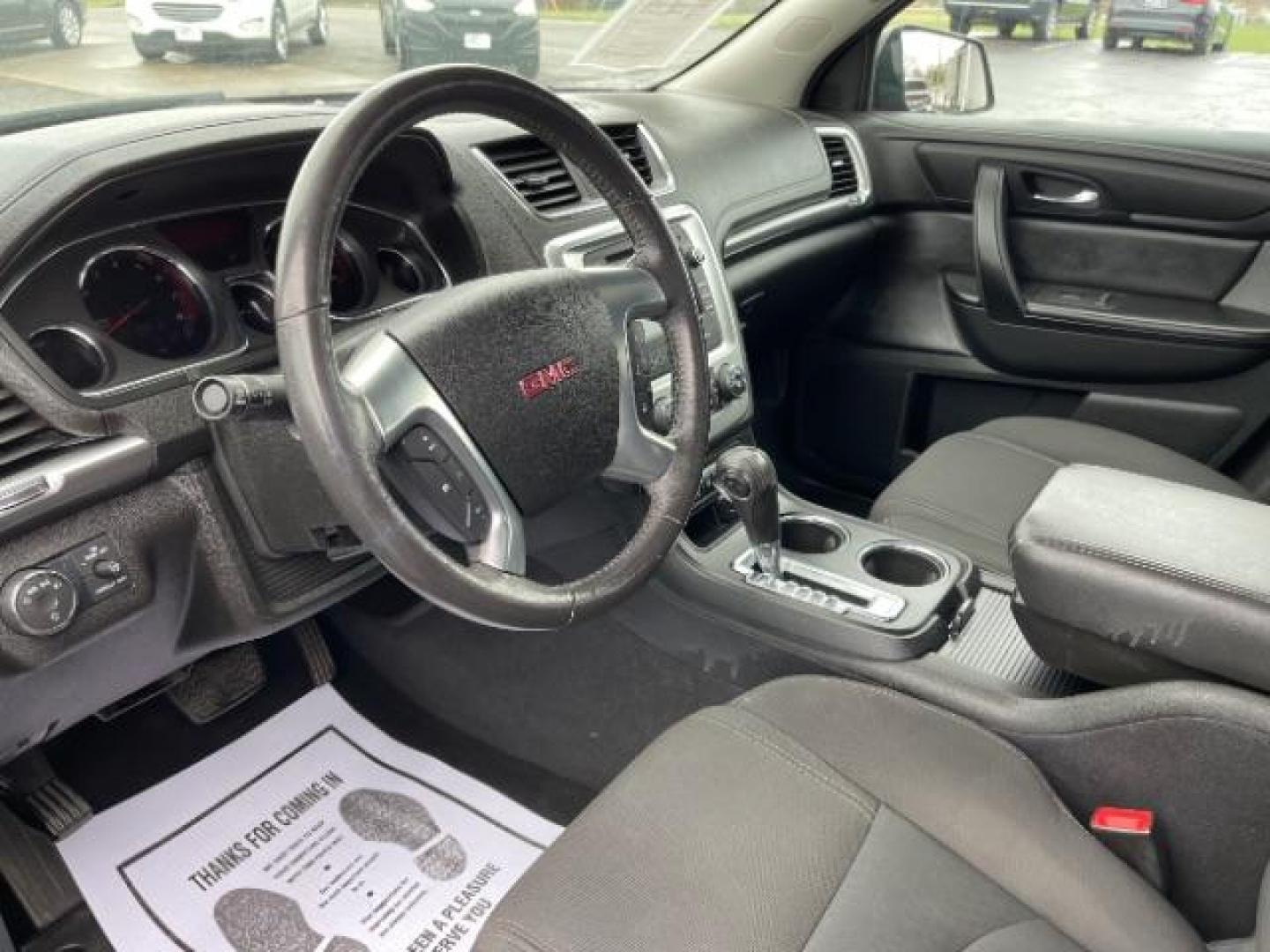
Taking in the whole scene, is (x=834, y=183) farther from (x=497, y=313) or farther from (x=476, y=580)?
(x=476, y=580)

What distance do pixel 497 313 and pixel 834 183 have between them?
1473 millimetres

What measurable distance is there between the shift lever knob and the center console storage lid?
336 millimetres

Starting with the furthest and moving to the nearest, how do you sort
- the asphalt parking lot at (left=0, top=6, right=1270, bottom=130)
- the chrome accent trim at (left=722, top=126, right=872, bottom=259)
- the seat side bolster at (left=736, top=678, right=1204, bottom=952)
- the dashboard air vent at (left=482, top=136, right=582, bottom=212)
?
the chrome accent trim at (left=722, top=126, right=872, bottom=259)
the dashboard air vent at (left=482, top=136, right=582, bottom=212)
the asphalt parking lot at (left=0, top=6, right=1270, bottom=130)
the seat side bolster at (left=736, top=678, right=1204, bottom=952)

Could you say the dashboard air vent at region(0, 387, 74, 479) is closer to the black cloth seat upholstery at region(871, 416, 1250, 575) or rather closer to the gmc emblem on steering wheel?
the gmc emblem on steering wheel

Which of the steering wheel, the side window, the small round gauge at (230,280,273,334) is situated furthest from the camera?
the side window

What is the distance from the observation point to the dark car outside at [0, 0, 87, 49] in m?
1.32

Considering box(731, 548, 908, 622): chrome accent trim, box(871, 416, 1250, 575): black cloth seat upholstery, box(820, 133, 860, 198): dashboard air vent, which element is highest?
box(820, 133, 860, 198): dashboard air vent

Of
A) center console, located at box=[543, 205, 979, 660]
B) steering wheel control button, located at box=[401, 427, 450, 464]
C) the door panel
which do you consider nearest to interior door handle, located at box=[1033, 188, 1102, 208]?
the door panel

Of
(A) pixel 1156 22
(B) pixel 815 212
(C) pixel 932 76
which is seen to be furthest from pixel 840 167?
(A) pixel 1156 22

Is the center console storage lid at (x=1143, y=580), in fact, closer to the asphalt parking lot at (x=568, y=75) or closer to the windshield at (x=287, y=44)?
the windshield at (x=287, y=44)

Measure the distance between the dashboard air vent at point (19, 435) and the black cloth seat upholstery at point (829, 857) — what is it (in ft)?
1.84

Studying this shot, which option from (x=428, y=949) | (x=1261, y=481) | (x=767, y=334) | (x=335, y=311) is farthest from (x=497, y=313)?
(x=1261, y=481)

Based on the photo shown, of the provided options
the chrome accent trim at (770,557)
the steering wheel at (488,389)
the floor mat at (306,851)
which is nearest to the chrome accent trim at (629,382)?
the steering wheel at (488,389)

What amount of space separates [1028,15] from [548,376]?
1886mm
